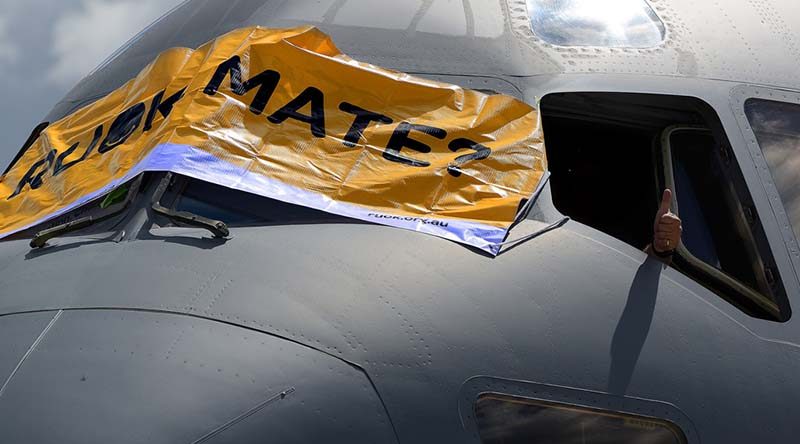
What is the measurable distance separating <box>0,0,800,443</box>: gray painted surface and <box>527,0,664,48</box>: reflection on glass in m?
0.28

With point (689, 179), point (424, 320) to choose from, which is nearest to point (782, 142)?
point (689, 179)

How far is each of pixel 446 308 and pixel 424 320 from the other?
5.6 inches

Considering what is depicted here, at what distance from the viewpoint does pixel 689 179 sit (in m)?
6.56

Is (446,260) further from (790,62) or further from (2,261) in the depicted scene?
(790,62)

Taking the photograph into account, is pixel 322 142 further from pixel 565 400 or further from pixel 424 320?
pixel 565 400

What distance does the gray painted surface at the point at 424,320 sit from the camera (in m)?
4.70

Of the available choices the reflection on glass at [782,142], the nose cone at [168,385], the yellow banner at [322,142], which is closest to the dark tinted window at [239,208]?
the yellow banner at [322,142]

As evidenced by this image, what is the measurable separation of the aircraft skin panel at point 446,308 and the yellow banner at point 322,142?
→ 0.31 m

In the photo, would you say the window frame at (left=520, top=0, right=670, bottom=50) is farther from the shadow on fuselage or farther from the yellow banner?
the shadow on fuselage

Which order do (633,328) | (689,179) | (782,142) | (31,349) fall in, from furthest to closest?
(689,179)
(782,142)
(633,328)
(31,349)

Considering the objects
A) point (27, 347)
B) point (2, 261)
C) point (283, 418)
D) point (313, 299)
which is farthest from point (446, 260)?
point (2, 261)

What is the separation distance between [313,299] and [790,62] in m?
3.49

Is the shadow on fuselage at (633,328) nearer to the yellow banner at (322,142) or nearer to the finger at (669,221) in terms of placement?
the finger at (669,221)

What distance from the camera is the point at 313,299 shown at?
5.04 m
